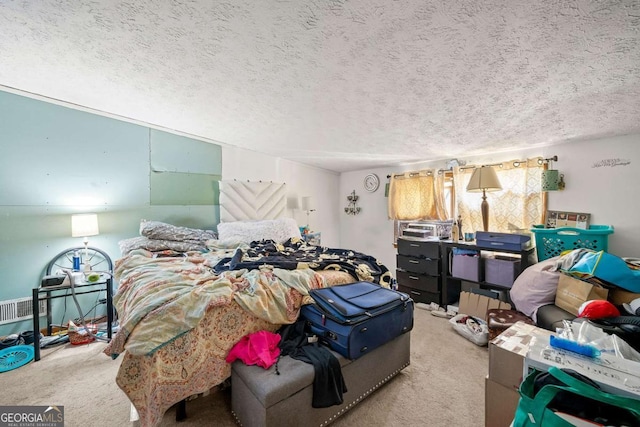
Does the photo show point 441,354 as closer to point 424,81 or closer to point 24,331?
point 424,81

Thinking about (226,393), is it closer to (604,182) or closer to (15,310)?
(15,310)

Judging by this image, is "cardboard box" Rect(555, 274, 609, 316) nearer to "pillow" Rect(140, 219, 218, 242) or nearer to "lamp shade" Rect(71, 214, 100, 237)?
"pillow" Rect(140, 219, 218, 242)

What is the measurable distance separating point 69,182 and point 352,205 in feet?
12.7

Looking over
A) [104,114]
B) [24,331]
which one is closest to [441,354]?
[24,331]

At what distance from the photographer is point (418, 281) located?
11.0ft

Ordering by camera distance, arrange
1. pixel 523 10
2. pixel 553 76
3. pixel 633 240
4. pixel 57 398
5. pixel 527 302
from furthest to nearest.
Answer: pixel 633 240
pixel 527 302
pixel 57 398
pixel 553 76
pixel 523 10

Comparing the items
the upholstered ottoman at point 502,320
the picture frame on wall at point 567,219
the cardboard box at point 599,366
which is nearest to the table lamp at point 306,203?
the upholstered ottoman at point 502,320

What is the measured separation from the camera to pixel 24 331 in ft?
8.10

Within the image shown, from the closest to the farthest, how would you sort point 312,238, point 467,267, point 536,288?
point 536,288
point 467,267
point 312,238

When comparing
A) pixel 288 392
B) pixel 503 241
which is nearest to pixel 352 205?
pixel 503 241

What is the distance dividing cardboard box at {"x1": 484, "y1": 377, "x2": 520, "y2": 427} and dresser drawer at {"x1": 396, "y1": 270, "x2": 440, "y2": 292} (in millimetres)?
1908

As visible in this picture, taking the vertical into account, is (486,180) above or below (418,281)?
above

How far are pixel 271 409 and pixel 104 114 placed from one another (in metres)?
3.39

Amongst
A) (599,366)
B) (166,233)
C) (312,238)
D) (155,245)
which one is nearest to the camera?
(599,366)
